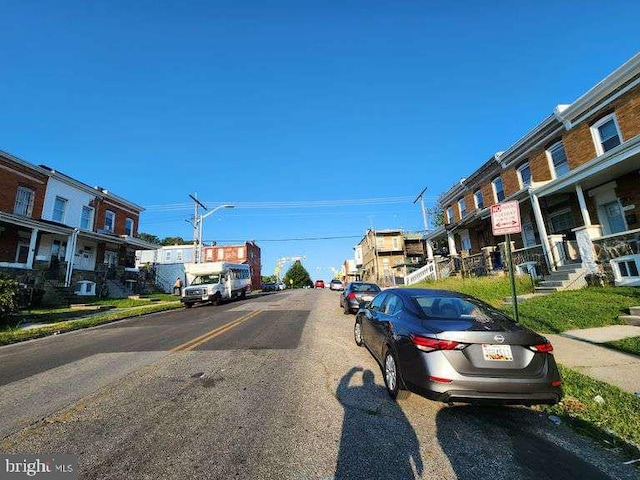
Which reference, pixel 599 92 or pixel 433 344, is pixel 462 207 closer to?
pixel 599 92

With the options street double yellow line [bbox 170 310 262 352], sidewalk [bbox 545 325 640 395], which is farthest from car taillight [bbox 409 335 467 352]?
street double yellow line [bbox 170 310 262 352]

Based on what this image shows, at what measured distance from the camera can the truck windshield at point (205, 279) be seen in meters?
22.2

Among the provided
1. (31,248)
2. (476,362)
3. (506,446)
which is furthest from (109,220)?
(506,446)

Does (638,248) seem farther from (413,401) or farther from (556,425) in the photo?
(413,401)

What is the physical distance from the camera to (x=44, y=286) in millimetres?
19516

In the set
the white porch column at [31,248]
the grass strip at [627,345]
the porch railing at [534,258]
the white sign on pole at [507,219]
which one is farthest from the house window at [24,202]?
the grass strip at [627,345]

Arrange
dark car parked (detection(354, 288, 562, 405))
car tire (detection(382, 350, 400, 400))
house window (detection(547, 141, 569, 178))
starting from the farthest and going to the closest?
house window (detection(547, 141, 569, 178)) → car tire (detection(382, 350, 400, 400)) → dark car parked (detection(354, 288, 562, 405))

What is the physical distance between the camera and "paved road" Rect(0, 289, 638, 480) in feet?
9.65

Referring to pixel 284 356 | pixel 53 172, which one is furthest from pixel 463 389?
pixel 53 172

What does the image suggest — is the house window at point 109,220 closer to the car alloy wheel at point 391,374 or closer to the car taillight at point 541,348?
the car alloy wheel at point 391,374

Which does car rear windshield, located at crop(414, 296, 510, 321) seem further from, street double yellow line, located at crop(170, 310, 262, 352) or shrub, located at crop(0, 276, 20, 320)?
shrub, located at crop(0, 276, 20, 320)

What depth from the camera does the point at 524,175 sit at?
18.5 meters

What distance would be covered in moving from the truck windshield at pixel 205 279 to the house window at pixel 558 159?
20425 millimetres

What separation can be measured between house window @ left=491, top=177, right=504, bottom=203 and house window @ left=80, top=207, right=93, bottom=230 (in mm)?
30572
